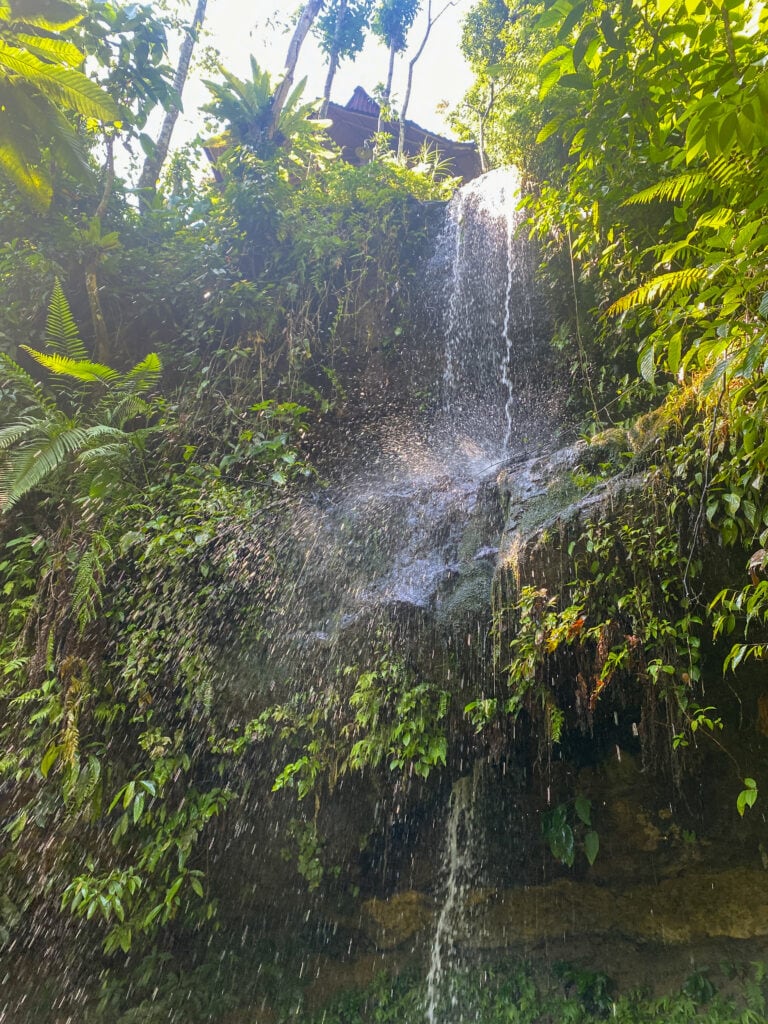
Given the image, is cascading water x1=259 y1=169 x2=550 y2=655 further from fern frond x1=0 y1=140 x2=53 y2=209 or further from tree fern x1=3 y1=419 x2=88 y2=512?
fern frond x1=0 y1=140 x2=53 y2=209

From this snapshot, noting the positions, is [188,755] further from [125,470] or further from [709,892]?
[709,892]

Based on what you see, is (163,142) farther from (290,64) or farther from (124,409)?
(124,409)

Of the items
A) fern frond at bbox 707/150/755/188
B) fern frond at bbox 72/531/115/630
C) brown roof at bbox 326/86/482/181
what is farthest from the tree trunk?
fern frond at bbox 707/150/755/188

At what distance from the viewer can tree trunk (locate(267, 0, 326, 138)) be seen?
9799mm

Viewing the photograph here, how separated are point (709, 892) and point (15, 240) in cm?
979

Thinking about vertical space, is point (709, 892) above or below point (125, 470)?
below

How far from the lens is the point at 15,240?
7754 millimetres

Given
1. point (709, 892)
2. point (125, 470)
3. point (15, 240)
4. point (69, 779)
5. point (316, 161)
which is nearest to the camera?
point (709, 892)

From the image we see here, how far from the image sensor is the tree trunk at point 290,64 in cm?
980

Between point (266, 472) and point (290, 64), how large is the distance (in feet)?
26.9

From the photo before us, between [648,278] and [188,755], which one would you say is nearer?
[188,755]

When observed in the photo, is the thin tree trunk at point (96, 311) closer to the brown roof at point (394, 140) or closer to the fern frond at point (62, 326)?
the fern frond at point (62, 326)

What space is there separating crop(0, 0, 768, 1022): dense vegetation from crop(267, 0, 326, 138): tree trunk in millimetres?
2045

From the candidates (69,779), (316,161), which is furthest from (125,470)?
(316,161)
